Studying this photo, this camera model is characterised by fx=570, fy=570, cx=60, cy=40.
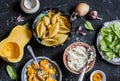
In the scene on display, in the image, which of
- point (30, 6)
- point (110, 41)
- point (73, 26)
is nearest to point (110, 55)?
point (110, 41)

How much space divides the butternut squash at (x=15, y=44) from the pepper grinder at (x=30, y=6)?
0.06 m

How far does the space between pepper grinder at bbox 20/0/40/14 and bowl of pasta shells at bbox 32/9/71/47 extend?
0.03 metres

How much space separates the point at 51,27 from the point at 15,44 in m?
0.13

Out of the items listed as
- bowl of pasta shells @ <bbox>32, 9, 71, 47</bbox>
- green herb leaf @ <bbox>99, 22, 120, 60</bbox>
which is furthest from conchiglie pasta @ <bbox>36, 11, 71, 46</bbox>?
green herb leaf @ <bbox>99, 22, 120, 60</bbox>

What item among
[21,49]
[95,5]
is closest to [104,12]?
[95,5]

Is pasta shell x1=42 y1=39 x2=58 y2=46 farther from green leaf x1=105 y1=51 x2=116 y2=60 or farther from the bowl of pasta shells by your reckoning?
green leaf x1=105 y1=51 x2=116 y2=60

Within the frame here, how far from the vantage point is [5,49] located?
190 cm

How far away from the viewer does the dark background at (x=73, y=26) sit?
6.33 ft

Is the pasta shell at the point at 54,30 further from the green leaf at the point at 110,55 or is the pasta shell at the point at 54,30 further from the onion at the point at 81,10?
the green leaf at the point at 110,55

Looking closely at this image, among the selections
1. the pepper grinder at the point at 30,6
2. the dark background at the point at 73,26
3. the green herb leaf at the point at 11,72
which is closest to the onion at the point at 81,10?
the dark background at the point at 73,26

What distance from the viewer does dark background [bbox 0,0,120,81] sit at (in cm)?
193

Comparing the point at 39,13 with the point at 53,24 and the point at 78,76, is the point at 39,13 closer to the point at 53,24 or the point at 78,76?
the point at 53,24

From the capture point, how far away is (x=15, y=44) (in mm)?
1910

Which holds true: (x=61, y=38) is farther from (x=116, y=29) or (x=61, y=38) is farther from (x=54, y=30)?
(x=116, y=29)
